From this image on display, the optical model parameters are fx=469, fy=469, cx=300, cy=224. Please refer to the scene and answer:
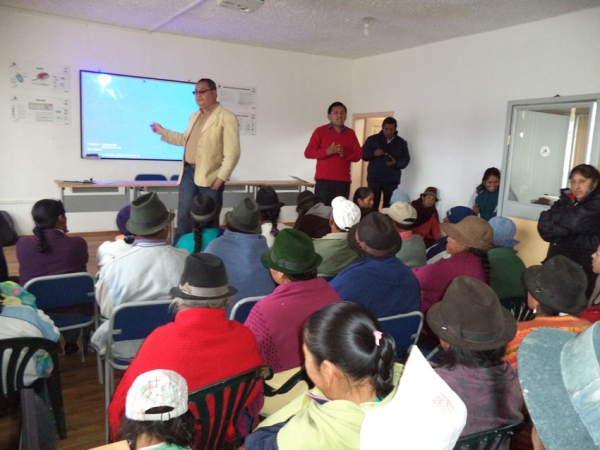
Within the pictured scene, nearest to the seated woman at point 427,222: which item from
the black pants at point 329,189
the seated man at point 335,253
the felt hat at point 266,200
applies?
the black pants at point 329,189

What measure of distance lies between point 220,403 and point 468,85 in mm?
5626

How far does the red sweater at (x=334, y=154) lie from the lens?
16.9 feet

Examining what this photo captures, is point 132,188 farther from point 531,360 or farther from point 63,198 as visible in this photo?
point 531,360

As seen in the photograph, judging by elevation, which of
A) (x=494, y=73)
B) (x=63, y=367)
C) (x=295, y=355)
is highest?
(x=494, y=73)

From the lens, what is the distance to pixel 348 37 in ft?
20.3

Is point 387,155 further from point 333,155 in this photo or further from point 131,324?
point 131,324

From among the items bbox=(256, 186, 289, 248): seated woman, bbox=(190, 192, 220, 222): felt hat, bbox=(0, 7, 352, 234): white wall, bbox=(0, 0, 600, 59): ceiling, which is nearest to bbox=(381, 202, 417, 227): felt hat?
bbox=(256, 186, 289, 248): seated woman

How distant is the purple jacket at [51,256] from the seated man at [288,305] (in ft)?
4.51

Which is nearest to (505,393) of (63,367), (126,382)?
(126,382)

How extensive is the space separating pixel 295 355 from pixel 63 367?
5.67 ft

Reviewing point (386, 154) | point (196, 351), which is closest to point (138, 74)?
point (386, 154)

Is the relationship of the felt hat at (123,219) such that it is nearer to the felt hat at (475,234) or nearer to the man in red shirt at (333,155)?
the felt hat at (475,234)

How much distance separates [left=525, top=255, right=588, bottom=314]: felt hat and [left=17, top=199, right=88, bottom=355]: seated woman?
2130 mm

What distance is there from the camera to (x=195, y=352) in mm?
1283
